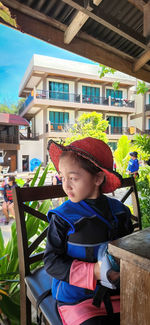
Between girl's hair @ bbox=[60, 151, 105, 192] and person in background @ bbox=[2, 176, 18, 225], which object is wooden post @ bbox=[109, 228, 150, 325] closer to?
girl's hair @ bbox=[60, 151, 105, 192]

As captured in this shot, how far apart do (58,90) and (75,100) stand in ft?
3.84

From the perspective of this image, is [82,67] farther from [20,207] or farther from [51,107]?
[20,207]

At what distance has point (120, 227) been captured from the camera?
0.69 metres

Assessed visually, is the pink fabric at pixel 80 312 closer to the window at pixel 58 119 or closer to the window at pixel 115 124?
the window at pixel 58 119

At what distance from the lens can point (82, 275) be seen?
1.76 ft

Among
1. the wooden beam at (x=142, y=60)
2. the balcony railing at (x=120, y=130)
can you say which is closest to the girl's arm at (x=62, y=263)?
the wooden beam at (x=142, y=60)

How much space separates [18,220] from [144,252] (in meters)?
0.59

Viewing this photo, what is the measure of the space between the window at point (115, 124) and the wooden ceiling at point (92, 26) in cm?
1206

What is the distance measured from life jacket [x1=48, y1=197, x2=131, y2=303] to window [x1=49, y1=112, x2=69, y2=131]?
1121 centimetres

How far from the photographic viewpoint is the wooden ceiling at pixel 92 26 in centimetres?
109

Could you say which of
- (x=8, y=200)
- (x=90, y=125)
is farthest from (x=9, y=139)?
(x=8, y=200)

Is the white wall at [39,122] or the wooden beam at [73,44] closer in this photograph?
the wooden beam at [73,44]

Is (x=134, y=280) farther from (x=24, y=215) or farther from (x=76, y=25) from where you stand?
(x=76, y=25)

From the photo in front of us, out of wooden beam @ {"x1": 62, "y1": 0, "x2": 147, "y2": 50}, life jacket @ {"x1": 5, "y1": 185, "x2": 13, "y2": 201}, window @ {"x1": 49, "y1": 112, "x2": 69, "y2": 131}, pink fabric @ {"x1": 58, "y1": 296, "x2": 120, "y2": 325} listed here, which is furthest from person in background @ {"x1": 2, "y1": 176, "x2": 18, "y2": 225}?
window @ {"x1": 49, "y1": 112, "x2": 69, "y2": 131}
